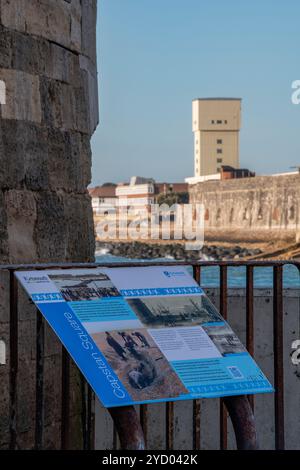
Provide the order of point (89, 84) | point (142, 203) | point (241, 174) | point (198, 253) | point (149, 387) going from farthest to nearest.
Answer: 1. point (142, 203)
2. point (241, 174)
3. point (198, 253)
4. point (89, 84)
5. point (149, 387)

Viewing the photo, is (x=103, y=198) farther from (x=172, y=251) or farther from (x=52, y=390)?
(x=52, y=390)

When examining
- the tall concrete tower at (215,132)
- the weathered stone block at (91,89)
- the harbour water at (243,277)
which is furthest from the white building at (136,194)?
the weathered stone block at (91,89)

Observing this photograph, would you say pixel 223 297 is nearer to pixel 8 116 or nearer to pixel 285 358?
pixel 285 358

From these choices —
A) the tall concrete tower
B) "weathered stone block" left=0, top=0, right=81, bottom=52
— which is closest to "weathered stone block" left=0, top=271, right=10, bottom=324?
"weathered stone block" left=0, top=0, right=81, bottom=52

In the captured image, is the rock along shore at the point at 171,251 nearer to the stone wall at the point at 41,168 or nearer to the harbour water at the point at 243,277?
the harbour water at the point at 243,277

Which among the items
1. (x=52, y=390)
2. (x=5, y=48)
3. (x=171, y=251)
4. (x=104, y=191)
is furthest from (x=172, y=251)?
(x=5, y=48)

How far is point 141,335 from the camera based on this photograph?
11.7 feet

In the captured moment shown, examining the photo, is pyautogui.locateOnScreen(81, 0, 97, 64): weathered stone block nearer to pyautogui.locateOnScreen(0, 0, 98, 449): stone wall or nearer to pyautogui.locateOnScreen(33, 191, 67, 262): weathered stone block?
pyautogui.locateOnScreen(0, 0, 98, 449): stone wall

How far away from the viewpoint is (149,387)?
3.39 meters

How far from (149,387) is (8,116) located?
6.16 ft

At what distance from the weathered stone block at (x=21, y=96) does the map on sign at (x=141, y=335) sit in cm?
125

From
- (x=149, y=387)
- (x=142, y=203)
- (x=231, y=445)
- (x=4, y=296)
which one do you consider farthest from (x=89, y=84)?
(x=142, y=203)

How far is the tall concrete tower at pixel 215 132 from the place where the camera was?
97062 mm

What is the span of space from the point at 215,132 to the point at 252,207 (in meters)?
38.1
